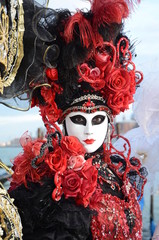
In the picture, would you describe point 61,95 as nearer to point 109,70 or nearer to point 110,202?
point 109,70

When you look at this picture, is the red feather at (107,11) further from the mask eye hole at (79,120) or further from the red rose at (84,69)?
the mask eye hole at (79,120)

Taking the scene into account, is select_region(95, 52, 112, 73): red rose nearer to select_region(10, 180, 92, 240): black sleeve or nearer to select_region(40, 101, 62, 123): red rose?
select_region(40, 101, 62, 123): red rose

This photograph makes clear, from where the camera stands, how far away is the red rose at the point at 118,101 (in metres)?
2.04

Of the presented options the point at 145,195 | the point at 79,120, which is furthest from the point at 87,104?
the point at 145,195

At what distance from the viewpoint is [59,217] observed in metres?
1.69

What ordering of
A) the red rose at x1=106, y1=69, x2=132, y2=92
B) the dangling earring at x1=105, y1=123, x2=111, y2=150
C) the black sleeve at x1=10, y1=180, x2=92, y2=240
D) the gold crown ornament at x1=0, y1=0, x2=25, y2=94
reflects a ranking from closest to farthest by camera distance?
the gold crown ornament at x1=0, y1=0, x2=25, y2=94 → the black sleeve at x1=10, y1=180, x2=92, y2=240 → the red rose at x1=106, y1=69, x2=132, y2=92 → the dangling earring at x1=105, y1=123, x2=111, y2=150

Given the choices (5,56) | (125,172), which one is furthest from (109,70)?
(5,56)

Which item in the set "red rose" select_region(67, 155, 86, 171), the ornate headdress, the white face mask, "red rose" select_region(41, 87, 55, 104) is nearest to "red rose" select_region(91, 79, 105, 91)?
the ornate headdress

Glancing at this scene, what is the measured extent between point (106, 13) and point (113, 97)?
44 cm

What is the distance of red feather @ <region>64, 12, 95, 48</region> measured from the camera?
1895mm

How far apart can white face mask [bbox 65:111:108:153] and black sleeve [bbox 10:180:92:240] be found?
359mm

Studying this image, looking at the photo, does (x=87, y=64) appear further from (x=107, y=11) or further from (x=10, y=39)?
(x=10, y=39)

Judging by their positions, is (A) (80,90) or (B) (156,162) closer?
(A) (80,90)

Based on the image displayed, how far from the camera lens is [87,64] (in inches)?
78.0
